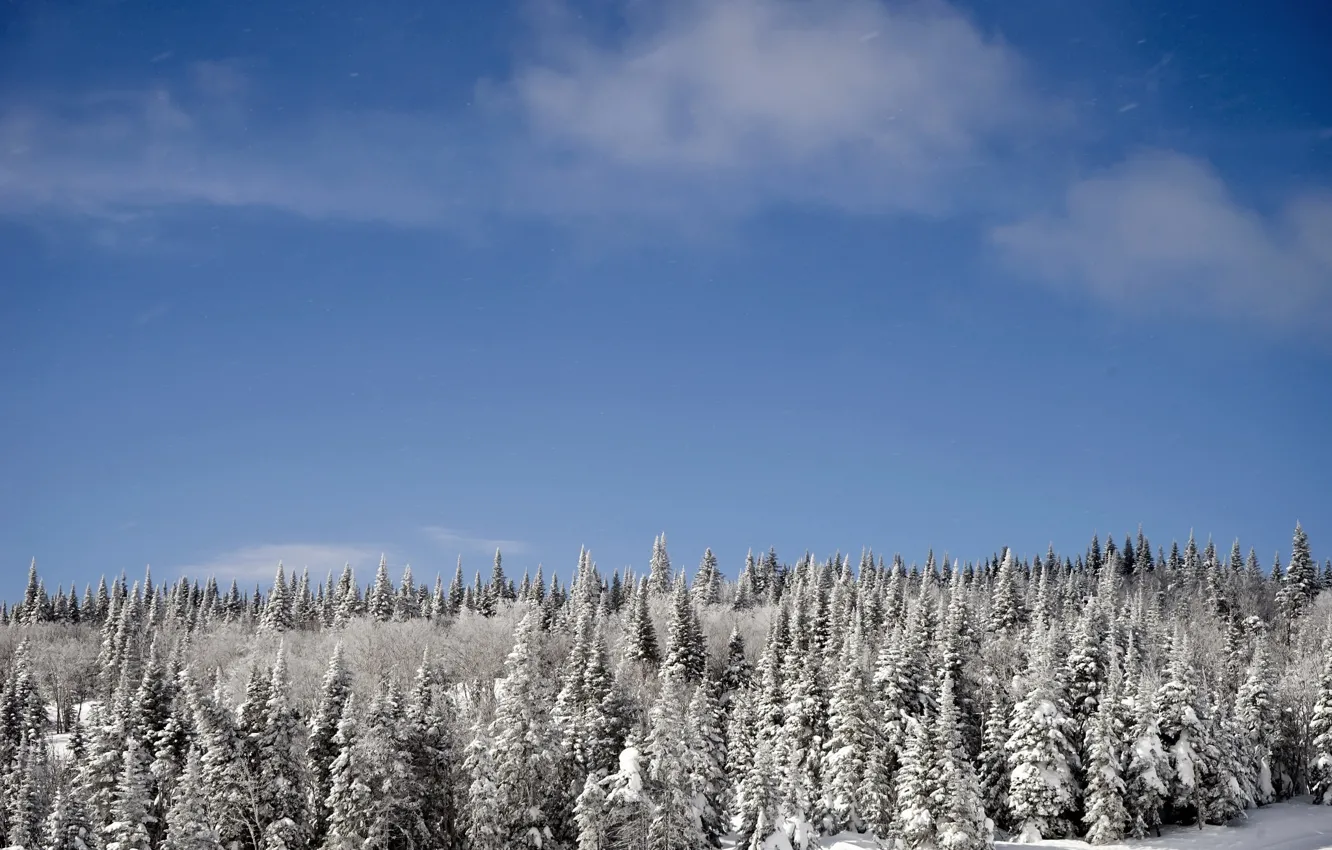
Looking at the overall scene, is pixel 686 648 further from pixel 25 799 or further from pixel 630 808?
pixel 25 799

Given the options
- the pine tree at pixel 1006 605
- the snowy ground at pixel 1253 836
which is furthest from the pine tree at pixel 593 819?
the pine tree at pixel 1006 605

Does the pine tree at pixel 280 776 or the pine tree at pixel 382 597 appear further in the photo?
the pine tree at pixel 382 597

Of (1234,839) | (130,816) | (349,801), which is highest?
(349,801)

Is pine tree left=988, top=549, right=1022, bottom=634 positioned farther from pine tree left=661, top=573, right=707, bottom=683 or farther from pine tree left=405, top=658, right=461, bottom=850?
pine tree left=405, top=658, right=461, bottom=850

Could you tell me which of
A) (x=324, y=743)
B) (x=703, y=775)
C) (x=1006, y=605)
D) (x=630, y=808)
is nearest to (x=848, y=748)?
(x=703, y=775)

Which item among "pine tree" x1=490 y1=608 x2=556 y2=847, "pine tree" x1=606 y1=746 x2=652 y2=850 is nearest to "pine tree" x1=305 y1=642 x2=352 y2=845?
"pine tree" x1=490 y1=608 x2=556 y2=847

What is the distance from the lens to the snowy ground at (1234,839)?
66875mm

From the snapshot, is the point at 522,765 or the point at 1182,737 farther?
the point at 1182,737

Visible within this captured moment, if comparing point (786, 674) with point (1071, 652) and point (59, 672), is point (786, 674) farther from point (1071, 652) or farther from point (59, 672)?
point (59, 672)

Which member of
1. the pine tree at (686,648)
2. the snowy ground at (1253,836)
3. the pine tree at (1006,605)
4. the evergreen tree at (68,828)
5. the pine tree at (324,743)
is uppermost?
the pine tree at (1006,605)

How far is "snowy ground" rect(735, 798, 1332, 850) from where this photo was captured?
6688 cm

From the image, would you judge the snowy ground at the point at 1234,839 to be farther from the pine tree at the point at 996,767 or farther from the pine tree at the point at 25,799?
the pine tree at the point at 25,799

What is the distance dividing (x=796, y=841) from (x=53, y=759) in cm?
8068

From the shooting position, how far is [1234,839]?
69.7 metres
